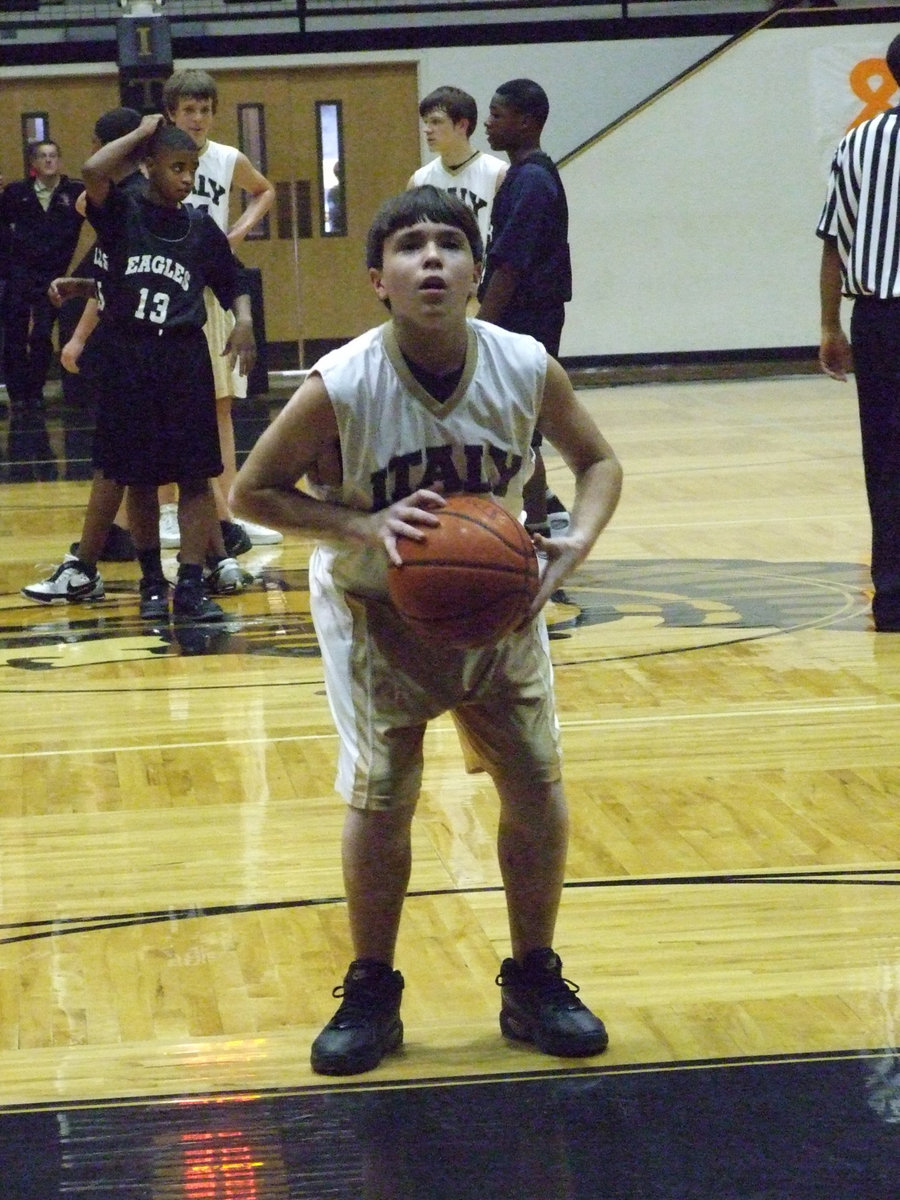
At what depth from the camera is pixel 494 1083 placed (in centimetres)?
259

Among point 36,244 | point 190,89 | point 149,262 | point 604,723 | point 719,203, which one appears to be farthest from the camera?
point 719,203

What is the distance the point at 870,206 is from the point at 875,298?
25 centimetres

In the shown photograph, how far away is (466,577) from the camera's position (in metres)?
2.42

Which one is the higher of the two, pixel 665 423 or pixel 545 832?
pixel 545 832

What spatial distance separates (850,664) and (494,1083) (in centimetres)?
267

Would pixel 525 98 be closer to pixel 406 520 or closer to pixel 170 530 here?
pixel 170 530

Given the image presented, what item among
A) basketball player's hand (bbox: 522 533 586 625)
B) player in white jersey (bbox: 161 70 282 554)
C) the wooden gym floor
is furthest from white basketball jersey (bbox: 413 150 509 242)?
basketball player's hand (bbox: 522 533 586 625)

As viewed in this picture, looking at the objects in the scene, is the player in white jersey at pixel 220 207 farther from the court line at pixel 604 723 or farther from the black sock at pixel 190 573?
the court line at pixel 604 723

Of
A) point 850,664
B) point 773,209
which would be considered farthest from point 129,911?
point 773,209

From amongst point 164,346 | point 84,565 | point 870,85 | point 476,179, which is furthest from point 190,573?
point 870,85

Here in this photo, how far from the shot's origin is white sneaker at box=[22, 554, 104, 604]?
6145mm

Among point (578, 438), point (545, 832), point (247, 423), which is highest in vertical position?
point (578, 438)

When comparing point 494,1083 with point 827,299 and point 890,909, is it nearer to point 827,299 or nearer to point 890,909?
point 890,909

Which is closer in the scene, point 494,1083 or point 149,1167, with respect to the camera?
point 149,1167
